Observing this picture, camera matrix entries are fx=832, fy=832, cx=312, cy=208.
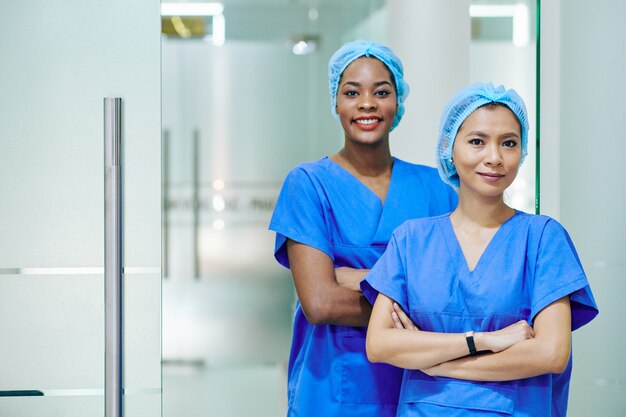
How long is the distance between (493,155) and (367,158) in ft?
1.26

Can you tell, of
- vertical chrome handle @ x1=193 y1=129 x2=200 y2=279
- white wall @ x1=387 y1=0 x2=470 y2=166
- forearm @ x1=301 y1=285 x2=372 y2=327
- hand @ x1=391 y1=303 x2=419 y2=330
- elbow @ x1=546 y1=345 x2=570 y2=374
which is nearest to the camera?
elbow @ x1=546 y1=345 x2=570 y2=374

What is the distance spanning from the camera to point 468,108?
4.92 ft

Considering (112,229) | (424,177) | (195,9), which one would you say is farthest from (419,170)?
(195,9)

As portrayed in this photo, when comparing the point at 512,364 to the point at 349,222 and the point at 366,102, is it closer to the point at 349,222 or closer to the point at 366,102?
the point at 349,222

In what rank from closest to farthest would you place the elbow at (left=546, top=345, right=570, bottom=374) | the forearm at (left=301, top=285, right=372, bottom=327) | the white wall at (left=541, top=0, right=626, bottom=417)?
1. the elbow at (left=546, top=345, right=570, bottom=374)
2. the forearm at (left=301, top=285, right=372, bottom=327)
3. the white wall at (left=541, top=0, right=626, bottom=417)

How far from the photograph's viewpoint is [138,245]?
6.08 ft

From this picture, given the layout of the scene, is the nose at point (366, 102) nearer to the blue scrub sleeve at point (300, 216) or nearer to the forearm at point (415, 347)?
the blue scrub sleeve at point (300, 216)

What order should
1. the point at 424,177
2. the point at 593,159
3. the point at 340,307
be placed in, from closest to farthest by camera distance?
Answer: 1. the point at 340,307
2. the point at 424,177
3. the point at 593,159

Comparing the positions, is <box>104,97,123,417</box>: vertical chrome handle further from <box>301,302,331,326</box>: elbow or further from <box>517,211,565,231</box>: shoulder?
<box>517,211,565,231</box>: shoulder

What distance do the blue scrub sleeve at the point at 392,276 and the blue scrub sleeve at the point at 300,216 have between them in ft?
0.56

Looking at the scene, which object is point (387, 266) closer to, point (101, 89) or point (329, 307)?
point (329, 307)

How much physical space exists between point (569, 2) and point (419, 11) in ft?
1.32

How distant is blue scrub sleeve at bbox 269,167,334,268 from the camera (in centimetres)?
167

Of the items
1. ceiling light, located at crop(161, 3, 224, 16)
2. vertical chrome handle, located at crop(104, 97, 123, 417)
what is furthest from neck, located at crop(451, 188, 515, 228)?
ceiling light, located at crop(161, 3, 224, 16)
